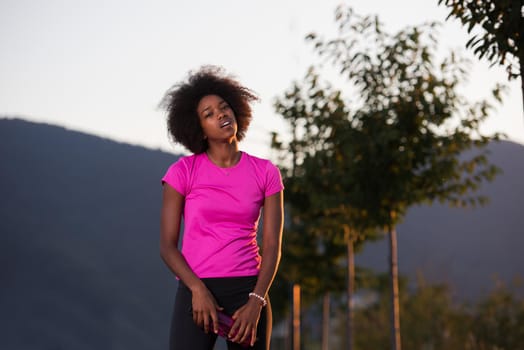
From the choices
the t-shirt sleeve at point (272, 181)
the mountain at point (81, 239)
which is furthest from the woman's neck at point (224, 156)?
the mountain at point (81, 239)

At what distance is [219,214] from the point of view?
13.4 feet

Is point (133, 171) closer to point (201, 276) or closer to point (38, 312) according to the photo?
point (38, 312)

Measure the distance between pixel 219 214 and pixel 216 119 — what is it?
51cm

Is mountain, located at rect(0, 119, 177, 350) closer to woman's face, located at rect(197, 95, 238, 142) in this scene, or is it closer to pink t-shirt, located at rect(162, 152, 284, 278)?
woman's face, located at rect(197, 95, 238, 142)

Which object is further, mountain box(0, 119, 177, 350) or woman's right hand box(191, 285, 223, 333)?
mountain box(0, 119, 177, 350)

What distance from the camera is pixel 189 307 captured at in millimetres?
4023

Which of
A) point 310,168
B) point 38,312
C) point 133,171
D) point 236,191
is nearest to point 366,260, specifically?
point 133,171

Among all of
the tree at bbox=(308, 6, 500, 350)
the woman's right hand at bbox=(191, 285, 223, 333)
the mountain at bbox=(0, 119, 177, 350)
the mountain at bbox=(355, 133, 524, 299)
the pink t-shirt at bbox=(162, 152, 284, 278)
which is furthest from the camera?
the mountain at bbox=(355, 133, 524, 299)

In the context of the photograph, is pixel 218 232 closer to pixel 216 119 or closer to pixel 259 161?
pixel 259 161

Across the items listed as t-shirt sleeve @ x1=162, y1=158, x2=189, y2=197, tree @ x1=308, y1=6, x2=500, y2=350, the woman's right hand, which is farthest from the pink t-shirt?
Result: tree @ x1=308, y1=6, x2=500, y2=350

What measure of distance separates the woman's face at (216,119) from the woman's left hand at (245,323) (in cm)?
83

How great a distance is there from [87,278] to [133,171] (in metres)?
10.5

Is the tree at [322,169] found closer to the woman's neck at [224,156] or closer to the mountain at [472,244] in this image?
the woman's neck at [224,156]

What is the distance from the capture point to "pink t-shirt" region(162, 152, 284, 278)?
160 inches
